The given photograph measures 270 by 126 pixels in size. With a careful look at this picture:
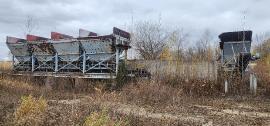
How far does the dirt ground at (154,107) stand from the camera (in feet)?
29.3

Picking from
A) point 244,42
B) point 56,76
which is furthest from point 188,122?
point 56,76

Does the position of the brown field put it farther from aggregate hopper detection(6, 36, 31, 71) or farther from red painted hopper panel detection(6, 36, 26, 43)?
red painted hopper panel detection(6, 36, 26, 43)

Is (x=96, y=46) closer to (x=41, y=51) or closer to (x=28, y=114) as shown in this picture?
(x=41, y=51)

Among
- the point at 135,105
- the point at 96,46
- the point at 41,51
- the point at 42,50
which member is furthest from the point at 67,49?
the point at 135,105

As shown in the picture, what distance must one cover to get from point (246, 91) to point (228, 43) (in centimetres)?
282

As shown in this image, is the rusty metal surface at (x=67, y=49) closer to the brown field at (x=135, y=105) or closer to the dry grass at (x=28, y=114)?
the brown field at (x=135, y=105)

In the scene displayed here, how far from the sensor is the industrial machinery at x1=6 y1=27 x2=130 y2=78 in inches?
746

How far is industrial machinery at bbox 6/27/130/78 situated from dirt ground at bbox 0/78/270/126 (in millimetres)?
2289

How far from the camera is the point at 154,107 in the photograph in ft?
39.8

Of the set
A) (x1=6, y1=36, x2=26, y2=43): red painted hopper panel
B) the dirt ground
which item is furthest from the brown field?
(x1=6, y1=36, x2=26, y2=43): red painted hopper panel

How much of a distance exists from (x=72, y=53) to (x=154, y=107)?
9411mm

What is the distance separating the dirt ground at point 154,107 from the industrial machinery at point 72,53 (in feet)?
7.51

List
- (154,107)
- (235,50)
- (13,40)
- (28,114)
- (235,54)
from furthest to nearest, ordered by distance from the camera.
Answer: (13,40) < (235,50) < (235,54) < (154,107) < (28,114)

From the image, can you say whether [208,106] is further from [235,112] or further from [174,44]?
[174,44]
